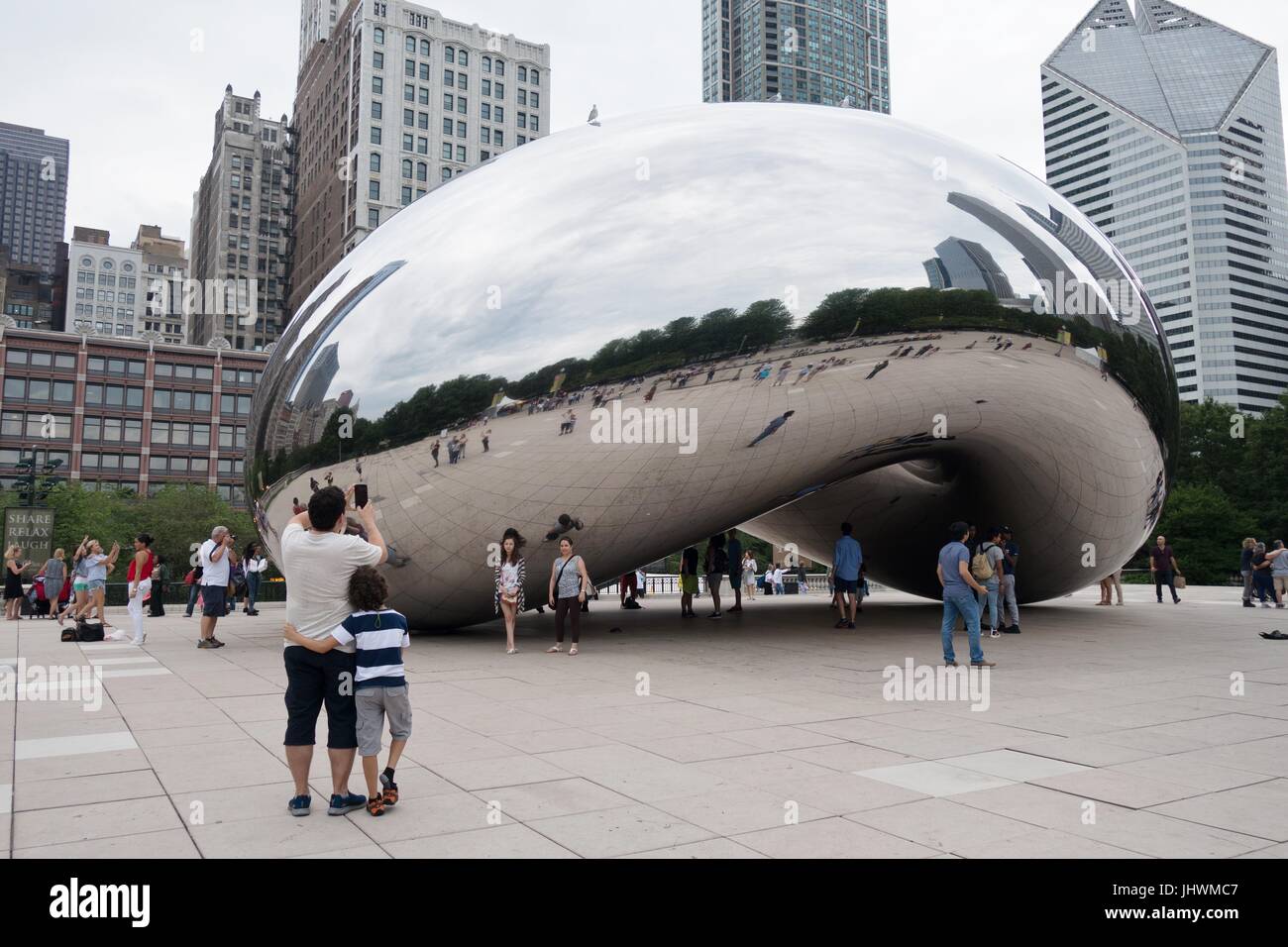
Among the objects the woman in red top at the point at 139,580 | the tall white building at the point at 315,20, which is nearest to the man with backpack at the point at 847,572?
the woman in red top at the point at 139,580

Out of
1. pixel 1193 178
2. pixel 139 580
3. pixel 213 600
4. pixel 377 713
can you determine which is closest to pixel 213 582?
pixel 213 600

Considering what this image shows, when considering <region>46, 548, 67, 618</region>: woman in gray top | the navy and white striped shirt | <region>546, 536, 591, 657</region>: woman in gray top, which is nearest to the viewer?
the navy and white striped shirt

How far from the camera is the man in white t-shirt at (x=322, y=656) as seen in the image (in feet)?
14.8

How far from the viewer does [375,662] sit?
459 cm

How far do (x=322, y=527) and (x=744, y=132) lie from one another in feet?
25.7

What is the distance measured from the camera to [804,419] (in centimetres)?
1040

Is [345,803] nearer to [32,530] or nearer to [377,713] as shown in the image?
[377,713]

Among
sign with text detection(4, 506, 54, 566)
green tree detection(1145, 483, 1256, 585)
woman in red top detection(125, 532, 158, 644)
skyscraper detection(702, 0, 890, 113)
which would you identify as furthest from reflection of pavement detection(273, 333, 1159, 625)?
skyscraper detection(702, 0, 890, 113)

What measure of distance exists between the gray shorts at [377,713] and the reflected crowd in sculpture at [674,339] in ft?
18.0

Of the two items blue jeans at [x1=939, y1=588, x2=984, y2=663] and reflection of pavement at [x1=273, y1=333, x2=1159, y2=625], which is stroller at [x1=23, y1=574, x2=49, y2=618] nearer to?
reflection of pavement at [x1=273, y1=333, x2=1159, y2=625]

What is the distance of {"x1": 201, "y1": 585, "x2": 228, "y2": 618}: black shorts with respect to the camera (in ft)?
39.7

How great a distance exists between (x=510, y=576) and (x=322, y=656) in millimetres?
6237

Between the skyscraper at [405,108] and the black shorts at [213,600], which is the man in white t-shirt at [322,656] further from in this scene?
the skyscraper at [405,108]

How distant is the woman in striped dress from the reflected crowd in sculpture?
174 mm
